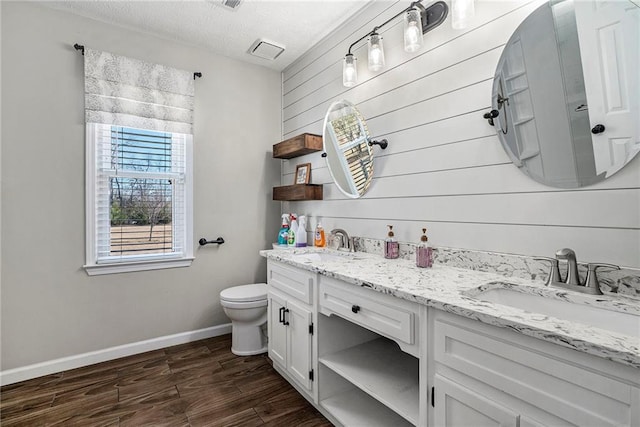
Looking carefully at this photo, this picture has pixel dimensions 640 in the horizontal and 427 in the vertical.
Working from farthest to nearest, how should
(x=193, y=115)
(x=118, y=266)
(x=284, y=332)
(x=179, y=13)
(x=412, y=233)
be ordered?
(x=193, y=115), (x=118, y=266), (x=179, y=13), (x=284, y=332), (x=412, y=233)

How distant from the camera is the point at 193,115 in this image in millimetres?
2662

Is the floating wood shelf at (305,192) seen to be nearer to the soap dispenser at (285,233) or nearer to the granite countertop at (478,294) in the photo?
the soap dispenser at (285,233)

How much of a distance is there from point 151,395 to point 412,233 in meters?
1.88

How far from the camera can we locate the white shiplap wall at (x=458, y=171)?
1.16m

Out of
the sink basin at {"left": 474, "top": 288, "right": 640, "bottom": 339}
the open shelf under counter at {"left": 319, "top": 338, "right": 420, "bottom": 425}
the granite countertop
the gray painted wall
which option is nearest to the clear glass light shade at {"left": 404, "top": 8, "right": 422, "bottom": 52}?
the granite countertop

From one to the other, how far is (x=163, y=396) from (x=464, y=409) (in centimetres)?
177

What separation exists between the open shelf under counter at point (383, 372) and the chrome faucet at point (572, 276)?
2.44 feet

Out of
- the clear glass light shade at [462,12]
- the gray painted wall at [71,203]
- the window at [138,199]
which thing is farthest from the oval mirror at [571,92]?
the window at [138,199]

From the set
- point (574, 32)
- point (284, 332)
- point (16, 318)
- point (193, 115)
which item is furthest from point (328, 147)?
point (16, 318)

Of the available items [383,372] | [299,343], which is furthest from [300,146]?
[383,372]

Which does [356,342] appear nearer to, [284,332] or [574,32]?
[284,332]

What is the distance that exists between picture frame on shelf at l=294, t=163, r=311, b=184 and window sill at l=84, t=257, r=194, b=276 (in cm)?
116

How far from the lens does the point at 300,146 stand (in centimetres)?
258

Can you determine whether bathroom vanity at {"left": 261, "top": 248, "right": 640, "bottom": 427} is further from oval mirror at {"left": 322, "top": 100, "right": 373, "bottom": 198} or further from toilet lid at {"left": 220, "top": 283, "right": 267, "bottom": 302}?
oval mirror at {"left": 322, "top": 100, "right": 373, "bottom": 198}
